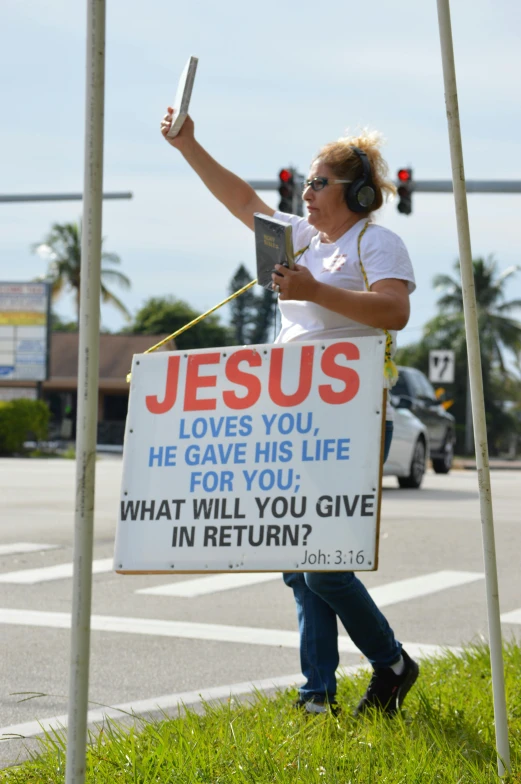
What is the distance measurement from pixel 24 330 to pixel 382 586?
124 feet

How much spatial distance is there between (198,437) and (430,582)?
5.71 metres

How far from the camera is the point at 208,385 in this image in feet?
11.5

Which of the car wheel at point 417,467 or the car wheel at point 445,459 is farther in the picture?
the car wheel at point 445,459

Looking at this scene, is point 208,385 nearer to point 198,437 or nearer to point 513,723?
point 198,437

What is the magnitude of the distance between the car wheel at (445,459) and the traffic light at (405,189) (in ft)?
17.5

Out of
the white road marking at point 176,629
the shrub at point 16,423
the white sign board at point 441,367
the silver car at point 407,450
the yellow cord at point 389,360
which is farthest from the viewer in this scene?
the shrub at point 16,423

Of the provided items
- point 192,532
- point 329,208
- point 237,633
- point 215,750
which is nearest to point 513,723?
point 215,750

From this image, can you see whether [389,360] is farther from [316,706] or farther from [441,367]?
[441,367]

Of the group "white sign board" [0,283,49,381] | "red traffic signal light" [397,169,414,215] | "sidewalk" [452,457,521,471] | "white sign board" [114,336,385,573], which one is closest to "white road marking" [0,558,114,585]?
"white sign board" [114,336,385,573]

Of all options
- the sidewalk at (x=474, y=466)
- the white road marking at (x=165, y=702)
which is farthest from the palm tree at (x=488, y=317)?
the white road marking at (x=165, y=702)

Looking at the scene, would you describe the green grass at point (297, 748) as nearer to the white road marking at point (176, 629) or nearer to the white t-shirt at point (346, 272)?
the white t-shirt at point (346, 272)

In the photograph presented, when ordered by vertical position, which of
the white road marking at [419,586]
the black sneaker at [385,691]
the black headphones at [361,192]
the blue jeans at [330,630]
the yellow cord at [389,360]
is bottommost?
the white road marking at [419,586]

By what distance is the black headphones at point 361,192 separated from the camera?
4.07m

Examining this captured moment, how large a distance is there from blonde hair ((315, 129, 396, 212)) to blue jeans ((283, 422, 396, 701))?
2.77 feet
